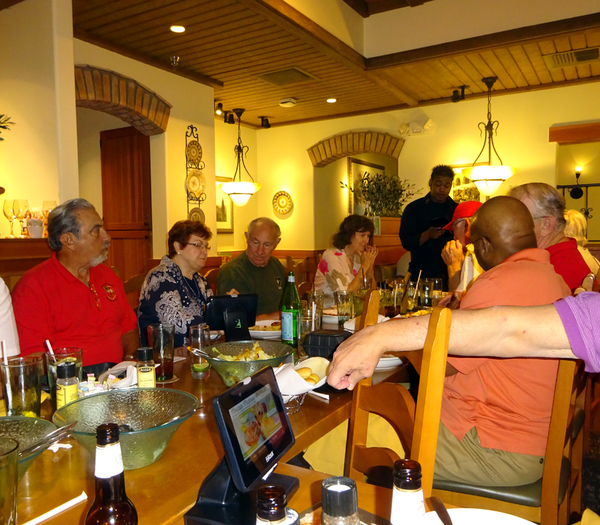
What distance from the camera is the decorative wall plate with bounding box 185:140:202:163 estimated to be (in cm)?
557

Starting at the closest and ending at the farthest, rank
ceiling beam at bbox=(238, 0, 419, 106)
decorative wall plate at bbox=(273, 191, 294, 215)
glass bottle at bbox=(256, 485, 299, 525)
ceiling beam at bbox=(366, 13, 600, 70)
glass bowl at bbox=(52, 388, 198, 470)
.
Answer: glass bottle at bbox=(256, 485, 299, 525) < glass bowl at bbox=(52, 388, 198, 470) < ceiling beam at bbox=(238, 0, 419, 106) < ceiling beam at bbox=(366, 13, 600, 70) < decorative wall plate at bbox=(273, 191, 294, 215)

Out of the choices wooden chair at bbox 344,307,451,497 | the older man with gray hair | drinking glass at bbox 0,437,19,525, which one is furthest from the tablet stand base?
the older man with gray hair

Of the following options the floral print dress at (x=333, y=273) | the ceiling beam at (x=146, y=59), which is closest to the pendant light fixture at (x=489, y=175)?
the floral print dress at (x=333, y=273)

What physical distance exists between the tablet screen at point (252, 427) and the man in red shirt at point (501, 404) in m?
0.71

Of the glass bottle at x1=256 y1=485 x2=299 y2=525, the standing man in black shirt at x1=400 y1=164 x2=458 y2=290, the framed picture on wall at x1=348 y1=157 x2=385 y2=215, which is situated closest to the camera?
the glass bottle at x1=256 y1=485 x2=299 y2=525

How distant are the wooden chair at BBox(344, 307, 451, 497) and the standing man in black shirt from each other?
10.4 ft

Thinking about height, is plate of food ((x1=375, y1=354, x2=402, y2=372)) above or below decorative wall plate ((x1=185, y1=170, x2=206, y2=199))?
below

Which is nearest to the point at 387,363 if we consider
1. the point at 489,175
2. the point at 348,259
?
the point at 348,259

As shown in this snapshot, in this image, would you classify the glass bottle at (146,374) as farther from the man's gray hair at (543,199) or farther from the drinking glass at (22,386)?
the man's gray hair at (543,199)

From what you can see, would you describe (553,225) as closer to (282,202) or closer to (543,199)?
(543,199)

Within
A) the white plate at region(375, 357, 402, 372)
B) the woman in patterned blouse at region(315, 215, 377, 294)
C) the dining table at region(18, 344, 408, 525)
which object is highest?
the woman in patterned blouse at region(315, 215, 377, 294)

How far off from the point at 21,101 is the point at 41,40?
488 mm

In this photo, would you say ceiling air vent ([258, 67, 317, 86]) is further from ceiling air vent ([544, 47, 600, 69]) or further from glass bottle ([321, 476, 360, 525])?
glass bottle ([321, 476, 360, 525])

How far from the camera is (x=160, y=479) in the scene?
0.96 metres
